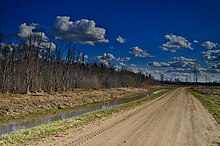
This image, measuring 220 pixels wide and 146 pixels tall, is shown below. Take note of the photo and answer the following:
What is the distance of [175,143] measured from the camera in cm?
1234

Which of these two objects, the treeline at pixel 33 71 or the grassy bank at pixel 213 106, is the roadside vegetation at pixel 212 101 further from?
the treeline at pixel 33 71

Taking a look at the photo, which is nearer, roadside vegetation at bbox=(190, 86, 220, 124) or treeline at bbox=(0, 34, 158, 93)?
roadside vegetation at bbox=(190, 86, 220, 124)

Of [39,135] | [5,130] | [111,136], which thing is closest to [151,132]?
[111,136]

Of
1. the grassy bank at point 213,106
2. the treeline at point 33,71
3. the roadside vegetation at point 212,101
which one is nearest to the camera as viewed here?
the grassy bank at point 213,106

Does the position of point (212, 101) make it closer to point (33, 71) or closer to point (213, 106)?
point (213, 106)

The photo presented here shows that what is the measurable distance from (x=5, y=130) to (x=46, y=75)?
35.3 m

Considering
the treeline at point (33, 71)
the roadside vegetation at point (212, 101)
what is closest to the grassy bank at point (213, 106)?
the roadside vegetation at point (212, 101)

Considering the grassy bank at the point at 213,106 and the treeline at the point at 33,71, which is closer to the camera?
the grassy bank at the point at 213,106

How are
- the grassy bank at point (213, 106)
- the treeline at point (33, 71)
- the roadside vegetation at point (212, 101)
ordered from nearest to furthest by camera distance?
1. the grassy bank at point (213, 106)
2. the roadside vegetation at point (212, 101)
3. the treeline at point (33, 71)

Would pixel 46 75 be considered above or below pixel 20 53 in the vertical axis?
below

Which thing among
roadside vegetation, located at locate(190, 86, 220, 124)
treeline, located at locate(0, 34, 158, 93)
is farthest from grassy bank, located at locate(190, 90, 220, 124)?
treeline, located at locate(0, 34, 158, 93)

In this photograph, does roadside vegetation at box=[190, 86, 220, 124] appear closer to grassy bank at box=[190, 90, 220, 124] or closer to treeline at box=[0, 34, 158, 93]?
grassy bank at box=[190, 90, 220, 124]

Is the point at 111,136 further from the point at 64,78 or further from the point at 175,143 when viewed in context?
the point at 64,78

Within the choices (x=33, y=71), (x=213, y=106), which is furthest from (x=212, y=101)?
(x=33, y=71)
